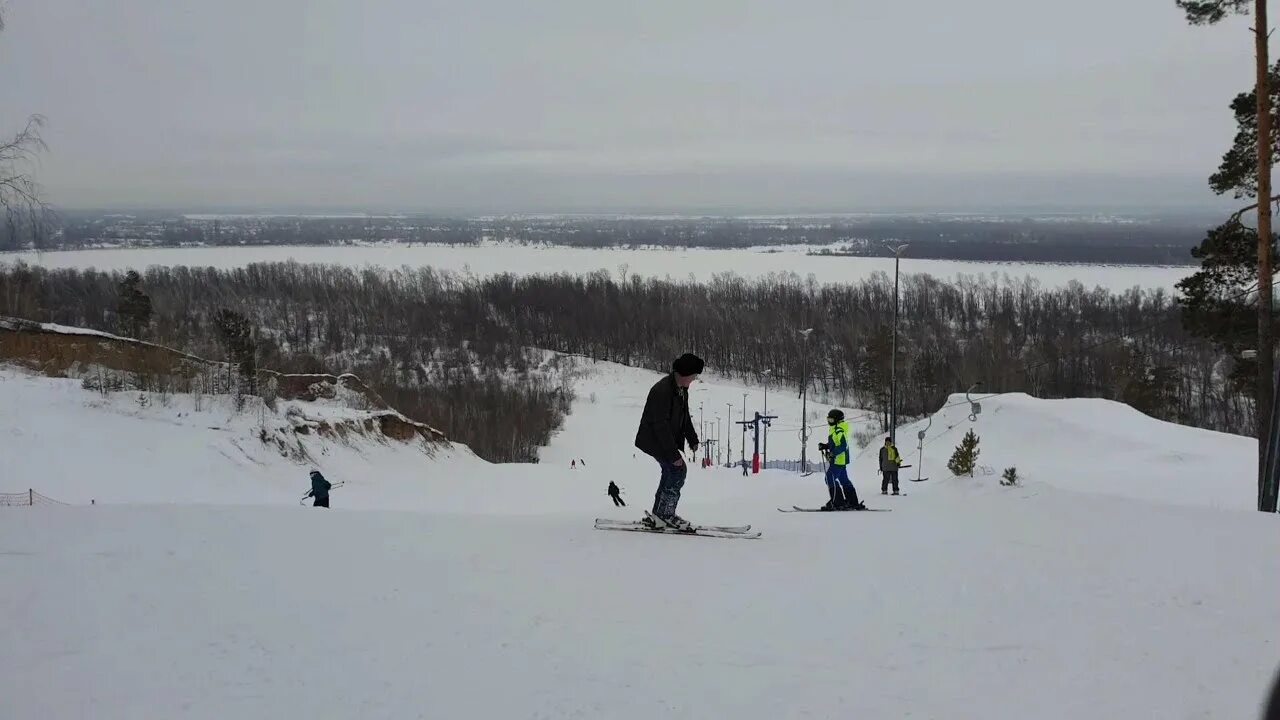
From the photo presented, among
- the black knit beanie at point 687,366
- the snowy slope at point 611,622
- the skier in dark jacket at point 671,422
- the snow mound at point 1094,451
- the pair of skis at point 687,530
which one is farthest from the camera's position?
the snow mound at point 1094,451

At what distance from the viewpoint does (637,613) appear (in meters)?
5.94

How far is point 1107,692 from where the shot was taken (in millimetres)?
4777

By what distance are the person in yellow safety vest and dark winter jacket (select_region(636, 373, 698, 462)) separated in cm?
399

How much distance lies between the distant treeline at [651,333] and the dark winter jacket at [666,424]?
46.8m

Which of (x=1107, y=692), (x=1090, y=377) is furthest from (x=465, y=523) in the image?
(x=1090, y=377)

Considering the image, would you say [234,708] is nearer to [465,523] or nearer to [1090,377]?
[465,523]

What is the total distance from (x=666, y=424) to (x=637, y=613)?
2833 millimetres

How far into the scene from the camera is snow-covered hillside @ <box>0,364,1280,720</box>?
4621 millimetres

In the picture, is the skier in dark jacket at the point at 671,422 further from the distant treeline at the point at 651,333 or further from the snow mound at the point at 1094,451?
the distant treeline at the point at 651,333

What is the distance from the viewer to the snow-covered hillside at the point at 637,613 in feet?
15.2

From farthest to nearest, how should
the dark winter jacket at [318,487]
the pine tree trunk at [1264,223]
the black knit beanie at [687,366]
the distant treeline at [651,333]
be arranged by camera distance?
the distant treeline at [651,333]
the dark winter jacket at [318,487]
the pine tree trunk at [1264,223]
the black knit beanie at [687,366]

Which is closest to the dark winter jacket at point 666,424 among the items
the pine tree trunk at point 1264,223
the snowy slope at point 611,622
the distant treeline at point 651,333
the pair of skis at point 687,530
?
the pair of skis at point 687,530

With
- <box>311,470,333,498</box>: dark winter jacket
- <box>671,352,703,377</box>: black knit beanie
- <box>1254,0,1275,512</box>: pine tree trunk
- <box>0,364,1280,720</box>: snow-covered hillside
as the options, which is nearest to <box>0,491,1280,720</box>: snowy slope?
<box>0,364,1280,720</box>: snow-covered hillside

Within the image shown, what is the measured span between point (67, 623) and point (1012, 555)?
7053 millimetres
